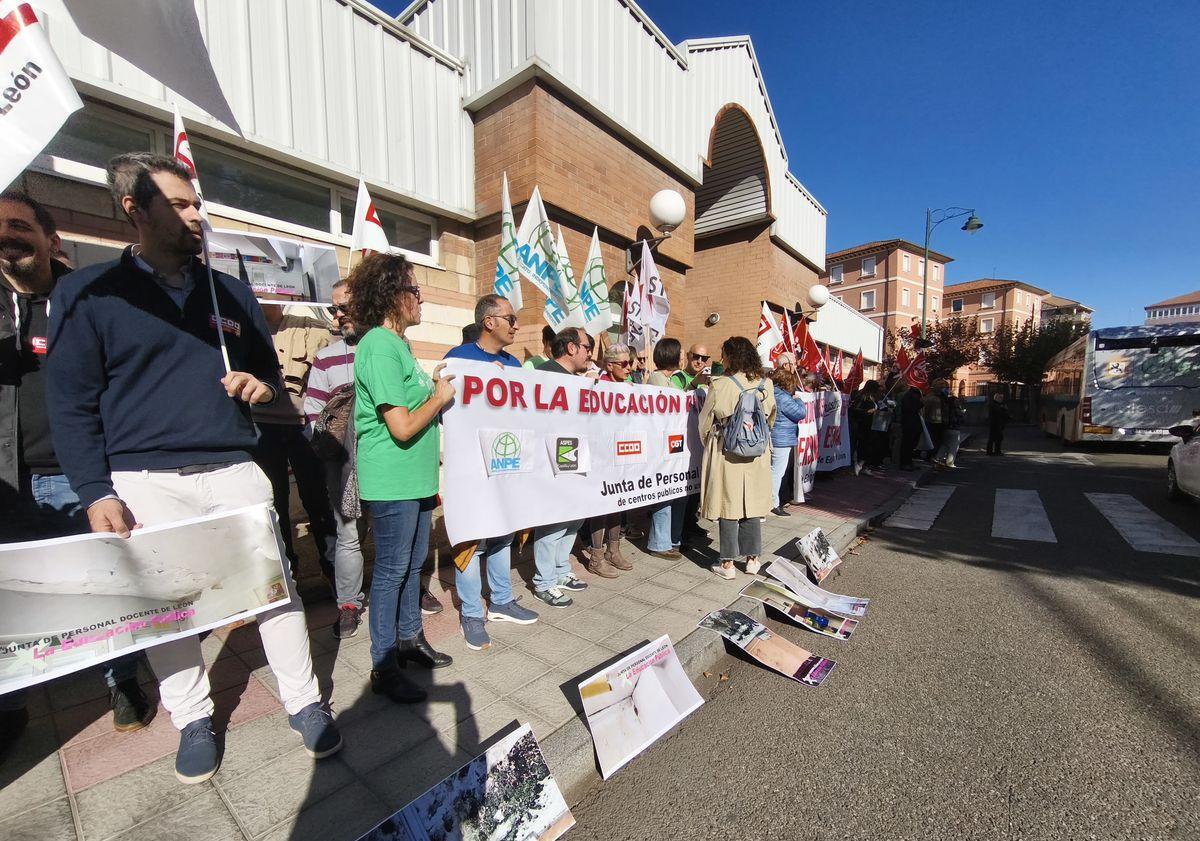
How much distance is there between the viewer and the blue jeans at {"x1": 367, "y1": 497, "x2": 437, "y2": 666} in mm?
2430

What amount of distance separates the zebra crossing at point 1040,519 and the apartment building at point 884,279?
40296 mm

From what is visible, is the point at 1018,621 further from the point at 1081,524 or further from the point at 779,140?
the point at 779,140

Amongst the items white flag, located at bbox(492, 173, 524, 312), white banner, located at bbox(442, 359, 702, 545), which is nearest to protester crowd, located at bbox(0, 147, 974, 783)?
white banner, located at bbox(442, 359, 702, 545)

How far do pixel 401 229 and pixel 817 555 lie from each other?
19.8 ft

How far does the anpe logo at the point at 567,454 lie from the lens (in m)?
3.67

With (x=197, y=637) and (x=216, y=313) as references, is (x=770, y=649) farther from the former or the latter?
(x=216, y=313)

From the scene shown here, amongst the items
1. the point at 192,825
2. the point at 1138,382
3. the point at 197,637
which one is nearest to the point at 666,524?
the point at 197,637

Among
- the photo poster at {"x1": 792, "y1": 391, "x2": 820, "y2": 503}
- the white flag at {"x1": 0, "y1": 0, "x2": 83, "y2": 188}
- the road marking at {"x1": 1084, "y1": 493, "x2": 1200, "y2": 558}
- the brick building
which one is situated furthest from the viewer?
the photo poster at {"x1": 792, "y1": 391, "x2": 820, "y2": 503}

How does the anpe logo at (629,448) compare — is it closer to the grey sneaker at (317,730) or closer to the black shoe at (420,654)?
the black shoe at (420,654)

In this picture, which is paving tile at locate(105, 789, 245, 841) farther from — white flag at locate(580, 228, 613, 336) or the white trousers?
white flag at locate(580, 228, 613, 336)

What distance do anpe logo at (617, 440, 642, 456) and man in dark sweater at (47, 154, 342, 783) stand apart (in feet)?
8.48

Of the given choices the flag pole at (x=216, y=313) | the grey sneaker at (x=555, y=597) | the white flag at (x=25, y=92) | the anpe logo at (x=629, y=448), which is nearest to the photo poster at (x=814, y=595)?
the anpe logo at (x=629, y=448)

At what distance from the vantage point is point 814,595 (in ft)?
12.6

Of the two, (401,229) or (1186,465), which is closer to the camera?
(401,229)
